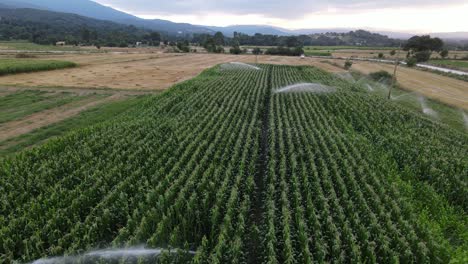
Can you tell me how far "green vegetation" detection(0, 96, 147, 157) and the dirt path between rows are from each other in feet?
2.36

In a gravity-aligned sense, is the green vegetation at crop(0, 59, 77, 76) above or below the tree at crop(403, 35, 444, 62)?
below

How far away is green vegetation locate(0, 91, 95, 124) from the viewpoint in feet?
79.0

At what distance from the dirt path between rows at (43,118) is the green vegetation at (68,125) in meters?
0.72

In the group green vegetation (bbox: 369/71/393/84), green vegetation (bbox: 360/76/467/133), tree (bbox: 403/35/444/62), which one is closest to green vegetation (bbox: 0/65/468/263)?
green vegetation (bbox: 360/76/467/133)

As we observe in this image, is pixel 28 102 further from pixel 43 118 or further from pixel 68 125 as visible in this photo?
pixel 68 125

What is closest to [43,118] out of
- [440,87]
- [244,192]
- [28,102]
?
[28,102]

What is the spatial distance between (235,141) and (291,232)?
814 cm

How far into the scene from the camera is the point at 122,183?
11906 millimetres

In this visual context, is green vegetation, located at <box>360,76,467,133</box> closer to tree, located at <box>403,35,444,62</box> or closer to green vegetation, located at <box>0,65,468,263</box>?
green vegetation, located at <box>0,65,468,263</box>

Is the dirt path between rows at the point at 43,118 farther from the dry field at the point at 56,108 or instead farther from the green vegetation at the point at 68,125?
the green vegetation at the point at 68,125

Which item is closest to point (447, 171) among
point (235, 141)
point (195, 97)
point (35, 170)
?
point (235, 141)

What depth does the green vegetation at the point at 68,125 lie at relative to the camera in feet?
57.5

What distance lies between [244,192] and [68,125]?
1523 cm

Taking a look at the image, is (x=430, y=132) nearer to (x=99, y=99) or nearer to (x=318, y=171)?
(x=318, y=171)
